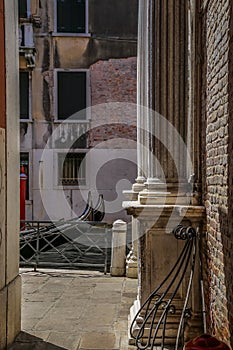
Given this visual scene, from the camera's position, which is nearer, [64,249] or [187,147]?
[187,147]

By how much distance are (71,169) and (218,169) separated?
41.2 ft

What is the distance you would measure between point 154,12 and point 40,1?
482 inches

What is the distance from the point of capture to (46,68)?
16.2 metres

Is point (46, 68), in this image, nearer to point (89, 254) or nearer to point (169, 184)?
point (89, 254)

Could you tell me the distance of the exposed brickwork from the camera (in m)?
16.3

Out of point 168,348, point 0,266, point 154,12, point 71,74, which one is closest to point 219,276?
point 168,348

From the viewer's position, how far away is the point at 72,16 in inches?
640

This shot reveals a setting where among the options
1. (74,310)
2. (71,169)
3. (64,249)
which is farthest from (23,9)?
(74,310)

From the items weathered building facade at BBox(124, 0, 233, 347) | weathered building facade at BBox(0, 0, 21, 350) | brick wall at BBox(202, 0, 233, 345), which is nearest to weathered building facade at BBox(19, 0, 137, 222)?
weathered building facade at BBox(0, 0, 21, 350)

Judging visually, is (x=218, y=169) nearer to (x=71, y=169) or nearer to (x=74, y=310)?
(x=74, y=310)

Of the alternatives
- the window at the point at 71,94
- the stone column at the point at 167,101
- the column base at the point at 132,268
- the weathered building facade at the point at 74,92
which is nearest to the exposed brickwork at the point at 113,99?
the weathered building facade at the point at 74,92

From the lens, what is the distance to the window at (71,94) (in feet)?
52.8

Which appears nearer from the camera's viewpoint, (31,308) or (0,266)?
(0,266)

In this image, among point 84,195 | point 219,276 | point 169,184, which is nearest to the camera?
point 219,276
